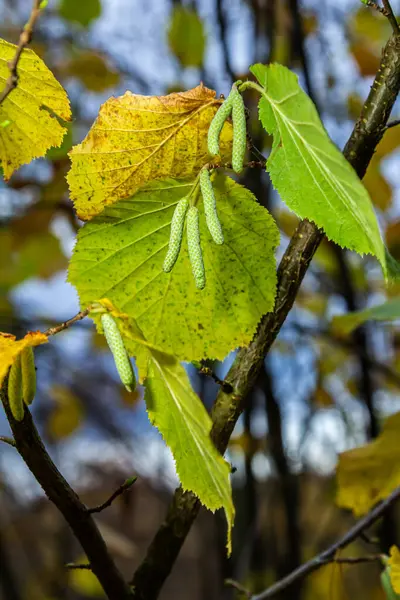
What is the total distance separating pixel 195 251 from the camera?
0.50 metres

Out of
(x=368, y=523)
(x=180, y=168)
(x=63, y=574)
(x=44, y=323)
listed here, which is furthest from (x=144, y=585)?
(x=63, y=574)

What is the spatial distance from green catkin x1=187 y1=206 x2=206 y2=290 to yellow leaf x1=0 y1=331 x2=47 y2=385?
0.13 metres

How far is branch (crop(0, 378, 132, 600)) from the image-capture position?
50 cm

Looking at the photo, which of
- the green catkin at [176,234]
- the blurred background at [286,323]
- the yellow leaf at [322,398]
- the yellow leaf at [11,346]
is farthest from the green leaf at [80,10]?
the yellow leaf at [11,346]

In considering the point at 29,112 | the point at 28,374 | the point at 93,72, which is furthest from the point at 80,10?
the point at 28,374

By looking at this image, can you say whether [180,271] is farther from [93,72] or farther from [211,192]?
[93,72]

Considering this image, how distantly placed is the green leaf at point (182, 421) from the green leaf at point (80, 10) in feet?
5.39

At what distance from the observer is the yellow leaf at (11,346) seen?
1.37 ft

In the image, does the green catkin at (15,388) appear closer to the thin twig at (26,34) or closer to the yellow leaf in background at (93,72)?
the thin twig at (26,34)

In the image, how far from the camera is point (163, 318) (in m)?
0.60

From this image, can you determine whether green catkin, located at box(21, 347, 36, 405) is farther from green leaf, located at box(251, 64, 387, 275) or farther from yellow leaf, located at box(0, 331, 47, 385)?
green leaf, located at box(251, 64, 387, 275)

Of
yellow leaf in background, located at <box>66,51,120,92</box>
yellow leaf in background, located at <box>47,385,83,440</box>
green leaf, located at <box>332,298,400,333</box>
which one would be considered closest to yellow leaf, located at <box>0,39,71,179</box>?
green leaf, located at <box>332,298,400,333</box>

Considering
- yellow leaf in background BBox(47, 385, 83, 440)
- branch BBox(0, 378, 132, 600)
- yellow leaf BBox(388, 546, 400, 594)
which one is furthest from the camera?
yellow leaf in background BBox(47, 385, 83, 440)

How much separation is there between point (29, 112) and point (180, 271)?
0.19 metres
